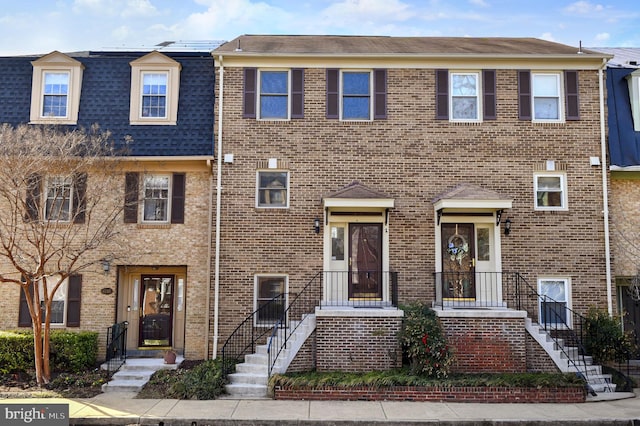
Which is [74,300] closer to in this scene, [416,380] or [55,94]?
[55,94]

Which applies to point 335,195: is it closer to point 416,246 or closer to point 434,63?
point 416,246

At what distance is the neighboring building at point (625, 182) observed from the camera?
45.8 feet

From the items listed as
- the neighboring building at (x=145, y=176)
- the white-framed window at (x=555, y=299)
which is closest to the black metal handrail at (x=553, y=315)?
the white-framed window at (x=555, y=299)

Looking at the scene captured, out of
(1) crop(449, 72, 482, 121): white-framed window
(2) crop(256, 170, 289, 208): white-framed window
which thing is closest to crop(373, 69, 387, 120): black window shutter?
(1) crop(449, 72, 482, 121): white-framed window

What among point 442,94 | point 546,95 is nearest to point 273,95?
point 442,94

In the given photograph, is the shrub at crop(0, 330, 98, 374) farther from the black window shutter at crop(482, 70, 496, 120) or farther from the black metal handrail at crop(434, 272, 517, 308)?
the black window shutter at crop(482, 70, 496, 120)

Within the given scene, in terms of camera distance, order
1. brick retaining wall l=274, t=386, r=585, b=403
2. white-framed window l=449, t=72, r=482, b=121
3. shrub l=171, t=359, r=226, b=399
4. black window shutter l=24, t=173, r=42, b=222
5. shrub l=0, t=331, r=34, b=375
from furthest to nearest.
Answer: white-framed window l=449, t=72, r=482, b=121, shrub l=0, t=331, r=34, b=375, black window shutter l=24, t=173, r=42, b=222, shrub l=171, t=359, r=226, b=399, brick retaining wall l=274, t=386, r=585, b=403

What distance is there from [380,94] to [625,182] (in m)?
6.85

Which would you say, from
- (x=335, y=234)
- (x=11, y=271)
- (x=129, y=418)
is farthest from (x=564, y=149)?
(x=11, y=271)

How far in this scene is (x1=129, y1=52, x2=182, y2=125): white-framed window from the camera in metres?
14.2

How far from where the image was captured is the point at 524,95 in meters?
14.0

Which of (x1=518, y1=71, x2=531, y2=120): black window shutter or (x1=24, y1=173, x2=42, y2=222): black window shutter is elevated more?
(x1=518, y1=71, x2=531, y2=120): black window shutter

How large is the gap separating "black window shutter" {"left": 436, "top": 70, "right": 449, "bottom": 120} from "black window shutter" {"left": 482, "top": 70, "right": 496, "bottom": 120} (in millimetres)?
944

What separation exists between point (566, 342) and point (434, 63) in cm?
765
